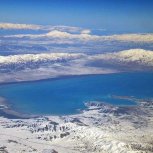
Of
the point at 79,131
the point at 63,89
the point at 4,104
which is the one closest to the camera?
the point at 79,131

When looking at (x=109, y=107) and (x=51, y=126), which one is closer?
(x=51, y=126)

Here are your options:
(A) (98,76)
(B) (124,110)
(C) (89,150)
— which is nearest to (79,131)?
(C) (89,150)

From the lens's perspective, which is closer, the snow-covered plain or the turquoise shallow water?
the snow-covered plain

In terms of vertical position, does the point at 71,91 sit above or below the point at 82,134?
below

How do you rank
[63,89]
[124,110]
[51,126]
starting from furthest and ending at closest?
[63,89]
[124,110]
[51,126]

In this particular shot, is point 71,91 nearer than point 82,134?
No

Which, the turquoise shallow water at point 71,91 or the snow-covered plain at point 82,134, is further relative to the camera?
the turquoise shallow water at point 71,91

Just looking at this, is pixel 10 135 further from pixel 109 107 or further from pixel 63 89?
pixel 63 89

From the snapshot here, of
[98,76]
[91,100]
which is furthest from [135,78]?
[91,100]
